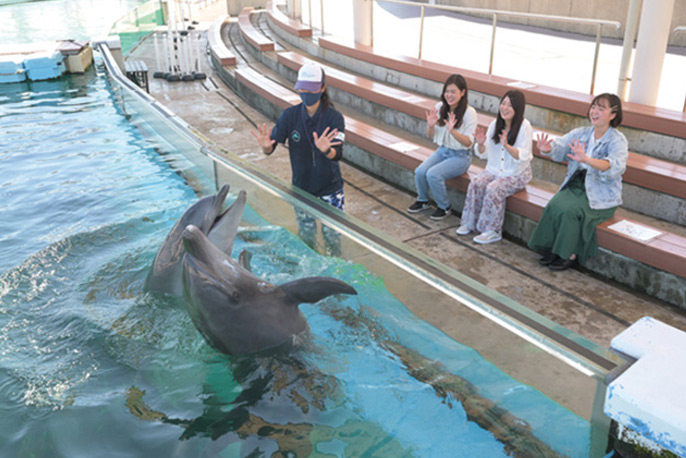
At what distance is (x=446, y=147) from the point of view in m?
6.05

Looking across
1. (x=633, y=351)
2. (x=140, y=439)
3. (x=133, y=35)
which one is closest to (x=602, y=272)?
(x=633, y=351)

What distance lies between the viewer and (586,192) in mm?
4934

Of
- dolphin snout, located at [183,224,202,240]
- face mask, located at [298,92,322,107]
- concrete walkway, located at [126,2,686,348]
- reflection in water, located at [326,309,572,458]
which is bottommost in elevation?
concrete walkway, located at [126,2,686,348]

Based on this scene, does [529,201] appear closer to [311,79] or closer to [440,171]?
[440,171]

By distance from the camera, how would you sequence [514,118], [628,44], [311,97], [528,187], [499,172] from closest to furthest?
1. [311,97]
2. [514,118]
3. [499,172]
4. [528,187]
5. [628,44]

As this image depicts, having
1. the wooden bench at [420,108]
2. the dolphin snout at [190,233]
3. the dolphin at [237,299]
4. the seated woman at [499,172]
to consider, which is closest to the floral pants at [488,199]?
the seated woman at [499,172]

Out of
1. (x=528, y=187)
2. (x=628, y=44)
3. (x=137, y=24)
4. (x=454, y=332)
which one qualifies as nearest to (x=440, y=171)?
(x=528, y=187)

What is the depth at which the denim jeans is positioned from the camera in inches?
235

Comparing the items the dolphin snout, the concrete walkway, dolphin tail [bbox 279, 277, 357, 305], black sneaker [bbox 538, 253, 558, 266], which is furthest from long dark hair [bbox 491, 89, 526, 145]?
the dolphin snout

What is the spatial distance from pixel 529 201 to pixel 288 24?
985cm

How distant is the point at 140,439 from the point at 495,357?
184 cm

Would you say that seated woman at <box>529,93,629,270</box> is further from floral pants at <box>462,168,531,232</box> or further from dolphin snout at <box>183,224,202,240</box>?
dolphin snout at <box>183,224,202,240</box>

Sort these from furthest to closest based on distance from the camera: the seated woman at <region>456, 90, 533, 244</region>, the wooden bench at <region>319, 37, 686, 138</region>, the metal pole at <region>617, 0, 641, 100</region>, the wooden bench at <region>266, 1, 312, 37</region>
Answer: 1. the wooden bench at <region>266, 1, 312, 37</region>
2. the metal pole at <region>617, 0, 641, 100</region>
3. the wooden bench at <region>319, 37, 686, 138</region>
4. the seated woman at <region>456, 90, 533, 244</region>

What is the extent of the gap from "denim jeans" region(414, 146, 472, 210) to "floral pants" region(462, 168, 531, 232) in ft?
1.21
